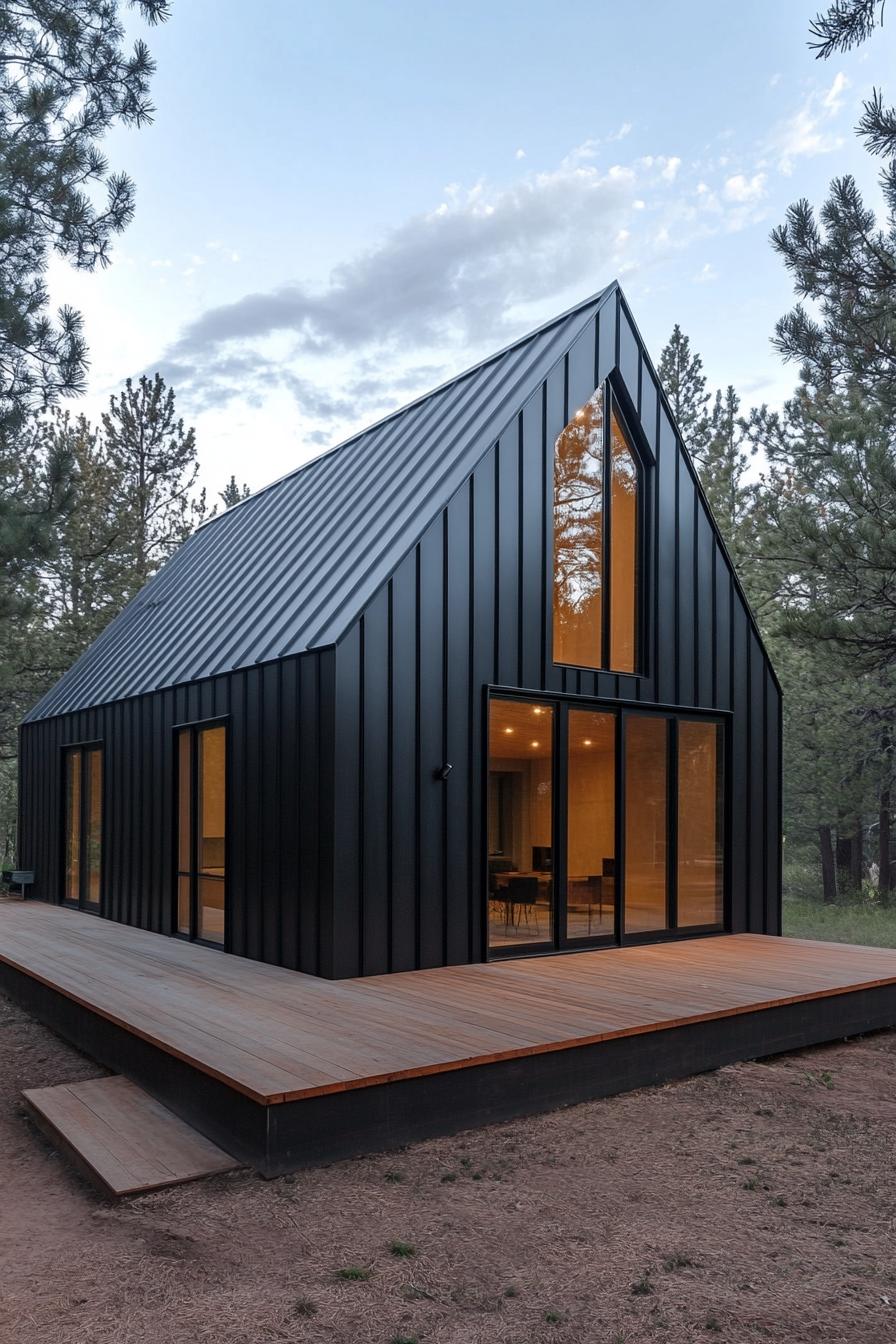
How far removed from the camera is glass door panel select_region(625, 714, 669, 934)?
795 cm

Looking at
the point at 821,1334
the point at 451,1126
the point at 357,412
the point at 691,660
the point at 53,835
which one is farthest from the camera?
the point at 357,412

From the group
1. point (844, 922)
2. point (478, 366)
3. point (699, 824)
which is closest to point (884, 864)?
point (844, 922)

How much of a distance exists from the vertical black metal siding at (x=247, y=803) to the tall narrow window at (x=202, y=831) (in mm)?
141

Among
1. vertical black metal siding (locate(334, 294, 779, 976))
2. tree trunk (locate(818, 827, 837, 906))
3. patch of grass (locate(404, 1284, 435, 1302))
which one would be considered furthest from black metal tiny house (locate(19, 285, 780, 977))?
tree trunk (locate(818, 827, 837, 906))

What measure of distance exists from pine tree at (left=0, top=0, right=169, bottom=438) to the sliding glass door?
4.71 metres

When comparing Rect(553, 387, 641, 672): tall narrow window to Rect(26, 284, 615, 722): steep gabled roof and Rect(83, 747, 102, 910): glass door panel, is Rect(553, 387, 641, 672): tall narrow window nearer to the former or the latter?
Rect(26, 284, 615, 722): steep gabled roof

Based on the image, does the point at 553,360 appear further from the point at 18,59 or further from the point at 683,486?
the point at 18,59

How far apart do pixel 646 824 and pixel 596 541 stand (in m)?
2.35

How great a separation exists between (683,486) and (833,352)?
209 cm

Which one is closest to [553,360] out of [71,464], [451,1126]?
[71,464]

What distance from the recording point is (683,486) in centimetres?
878

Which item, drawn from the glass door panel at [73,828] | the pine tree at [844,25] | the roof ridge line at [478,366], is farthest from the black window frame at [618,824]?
the glass door panel at [73,828]

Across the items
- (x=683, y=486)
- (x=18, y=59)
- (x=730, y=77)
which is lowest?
(x=683, y=486)

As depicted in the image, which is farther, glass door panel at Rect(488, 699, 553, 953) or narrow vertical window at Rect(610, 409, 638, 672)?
narrow vertical window at Rect(610, 409, 638, 672)
